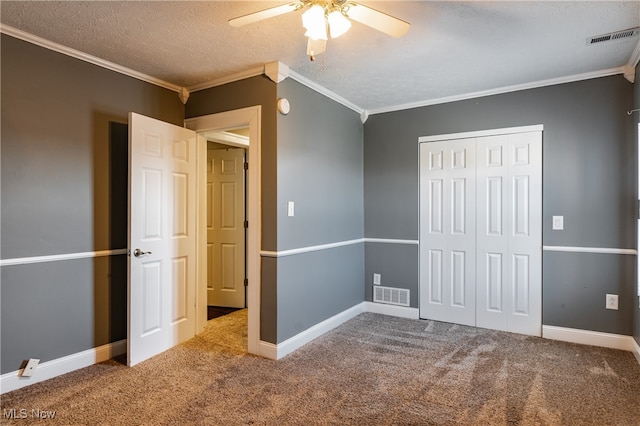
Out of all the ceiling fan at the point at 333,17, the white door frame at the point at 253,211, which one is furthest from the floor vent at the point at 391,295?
the ceiling fan at the point at 333,17

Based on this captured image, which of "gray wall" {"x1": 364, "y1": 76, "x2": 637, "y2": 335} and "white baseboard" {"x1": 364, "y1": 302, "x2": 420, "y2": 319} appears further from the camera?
"white baseboard" {"x1": 364, "y1": 302, "x2": 420, "y2": 319}

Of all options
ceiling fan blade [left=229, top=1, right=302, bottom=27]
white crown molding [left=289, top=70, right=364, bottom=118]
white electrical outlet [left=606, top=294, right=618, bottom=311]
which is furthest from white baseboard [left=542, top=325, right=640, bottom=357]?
ceiling fan blade [left=229, top=1, right=302, bottom=27]

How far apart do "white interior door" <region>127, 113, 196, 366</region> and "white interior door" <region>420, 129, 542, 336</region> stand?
2.39m

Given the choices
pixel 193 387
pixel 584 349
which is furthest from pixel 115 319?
pixel 584 349

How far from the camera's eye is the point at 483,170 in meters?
3.62

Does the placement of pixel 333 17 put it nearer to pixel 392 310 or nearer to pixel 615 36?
pixel 615 36

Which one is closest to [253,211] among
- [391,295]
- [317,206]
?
[317,206]

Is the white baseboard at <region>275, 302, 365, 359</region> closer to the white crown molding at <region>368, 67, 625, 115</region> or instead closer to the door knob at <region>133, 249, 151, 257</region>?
the door knob at <region>133, 249, 151, 257</region>

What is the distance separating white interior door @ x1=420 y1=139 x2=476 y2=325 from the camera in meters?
3.71

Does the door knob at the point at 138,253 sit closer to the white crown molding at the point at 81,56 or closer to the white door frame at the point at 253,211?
the white door frame at the point at 253,211

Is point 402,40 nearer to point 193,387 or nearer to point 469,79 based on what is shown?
point 469,79

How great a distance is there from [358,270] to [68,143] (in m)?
2.97

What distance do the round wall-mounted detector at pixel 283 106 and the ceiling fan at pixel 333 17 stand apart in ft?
3.28

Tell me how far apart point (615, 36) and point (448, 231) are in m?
2.05
